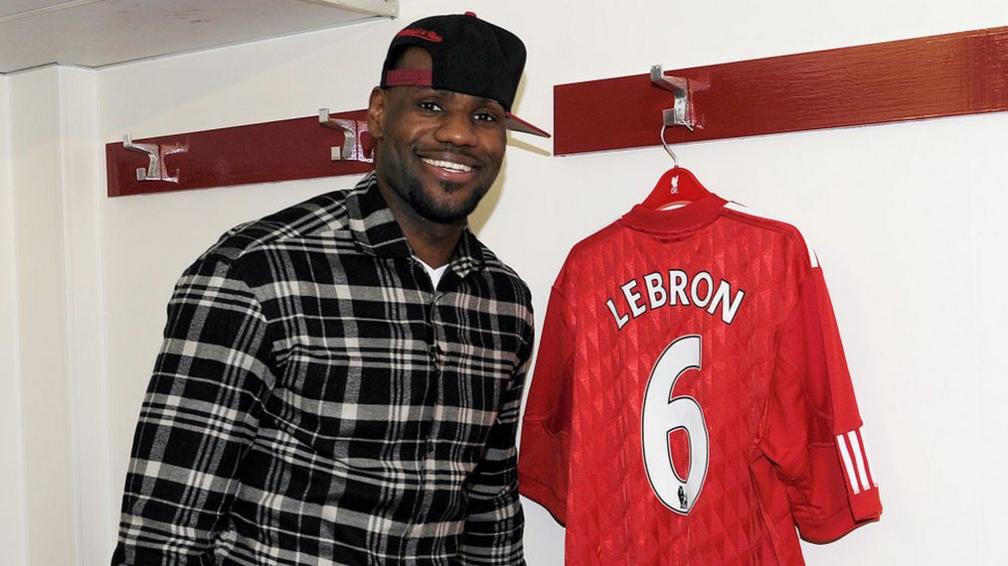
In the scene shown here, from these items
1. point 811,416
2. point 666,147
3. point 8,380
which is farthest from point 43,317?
point 811,416

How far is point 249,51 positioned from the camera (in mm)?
2572

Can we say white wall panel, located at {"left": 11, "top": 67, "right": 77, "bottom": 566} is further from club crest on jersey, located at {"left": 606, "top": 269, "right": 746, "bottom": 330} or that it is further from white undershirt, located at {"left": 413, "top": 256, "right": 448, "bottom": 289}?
club crest on jersey, located at {"left": 606, "top": 269, "right": 746, "bottom": 330}

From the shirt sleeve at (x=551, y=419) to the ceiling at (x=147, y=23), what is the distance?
0.75 m

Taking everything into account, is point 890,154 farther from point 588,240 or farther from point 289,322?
point 289,322

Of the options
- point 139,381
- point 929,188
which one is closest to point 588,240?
point 929,188

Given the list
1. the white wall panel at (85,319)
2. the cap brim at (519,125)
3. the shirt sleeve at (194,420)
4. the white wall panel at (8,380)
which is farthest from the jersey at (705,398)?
the white wall panel at (8,380)

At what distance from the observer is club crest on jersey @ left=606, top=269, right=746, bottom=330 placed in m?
1.80

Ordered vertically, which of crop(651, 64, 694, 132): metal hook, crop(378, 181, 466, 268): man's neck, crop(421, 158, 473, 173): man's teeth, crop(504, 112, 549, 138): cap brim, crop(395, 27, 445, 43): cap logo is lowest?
crop(378, 181, 466, 268): man's neck

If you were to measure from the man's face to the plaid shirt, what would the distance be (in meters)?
0.06

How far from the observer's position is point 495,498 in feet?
6.33

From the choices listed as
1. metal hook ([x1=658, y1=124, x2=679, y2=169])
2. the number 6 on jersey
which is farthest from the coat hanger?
the number 6 on jersey

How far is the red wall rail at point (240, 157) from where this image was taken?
2420 millimetres

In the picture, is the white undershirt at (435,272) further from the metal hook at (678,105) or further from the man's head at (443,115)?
the metal hook at (678,105)

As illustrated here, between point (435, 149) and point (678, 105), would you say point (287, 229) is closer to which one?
point (435, 149)
